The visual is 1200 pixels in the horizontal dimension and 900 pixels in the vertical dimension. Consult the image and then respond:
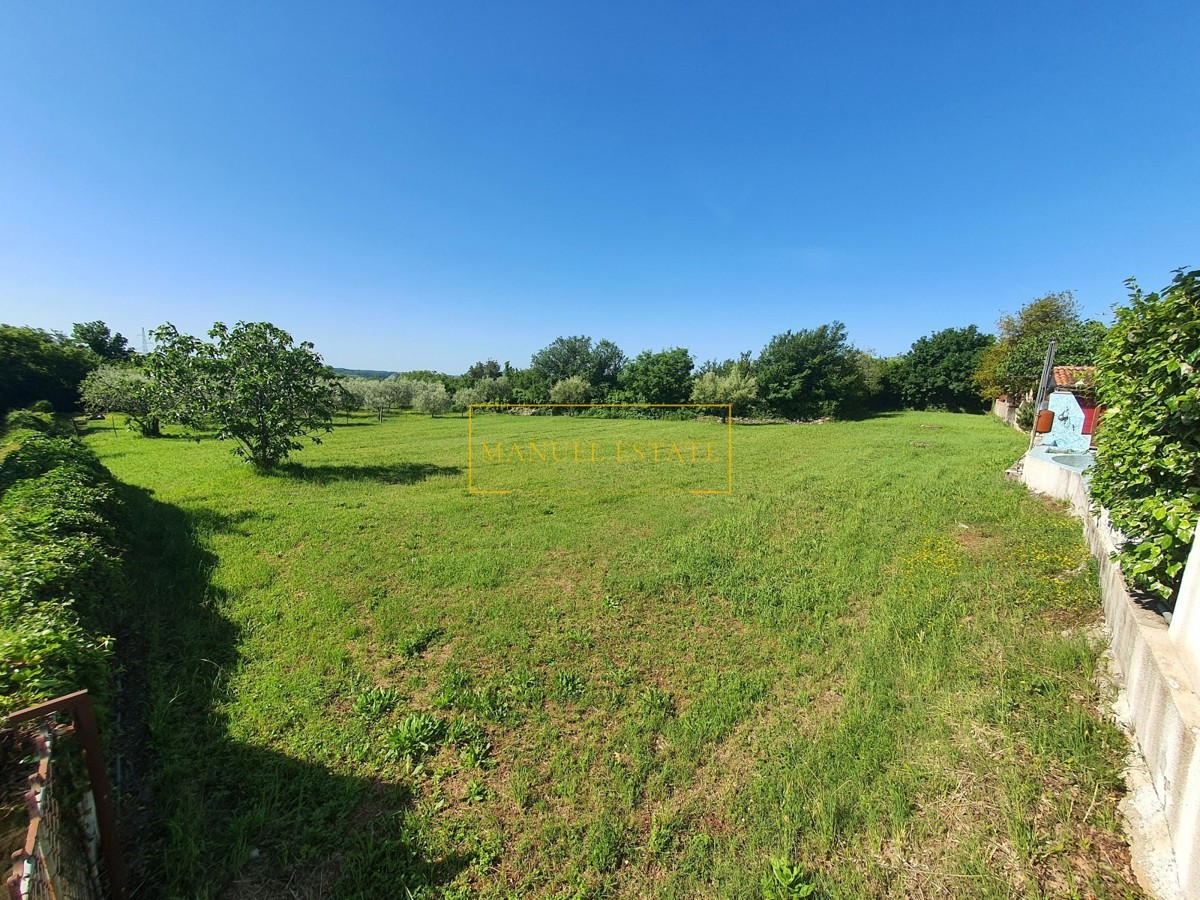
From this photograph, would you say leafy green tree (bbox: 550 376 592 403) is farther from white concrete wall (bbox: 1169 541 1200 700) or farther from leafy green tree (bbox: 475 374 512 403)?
white concrete wall (bbox: 1169 541 1200 700)

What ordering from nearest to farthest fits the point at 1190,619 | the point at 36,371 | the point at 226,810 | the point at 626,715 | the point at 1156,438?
the point at 1190,619
the point at 226,810
the point at 1156,438
the point at 626,715
the point at 36,371

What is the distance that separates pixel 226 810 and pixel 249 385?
9.18 metres

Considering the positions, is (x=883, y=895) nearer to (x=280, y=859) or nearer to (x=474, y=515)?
(x=280, y=859)

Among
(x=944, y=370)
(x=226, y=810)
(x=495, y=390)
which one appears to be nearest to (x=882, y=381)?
(x=944, y=370)

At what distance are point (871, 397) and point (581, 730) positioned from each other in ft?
127

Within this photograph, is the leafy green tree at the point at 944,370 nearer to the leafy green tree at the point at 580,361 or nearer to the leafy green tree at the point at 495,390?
the leafy green tree at the point at 580,361

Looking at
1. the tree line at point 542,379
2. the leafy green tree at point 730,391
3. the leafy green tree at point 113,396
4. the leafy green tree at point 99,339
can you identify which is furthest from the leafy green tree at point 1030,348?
the leafy green tree at point 99,339

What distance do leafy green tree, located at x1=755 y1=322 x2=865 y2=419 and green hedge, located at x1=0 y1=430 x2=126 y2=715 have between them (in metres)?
29.8

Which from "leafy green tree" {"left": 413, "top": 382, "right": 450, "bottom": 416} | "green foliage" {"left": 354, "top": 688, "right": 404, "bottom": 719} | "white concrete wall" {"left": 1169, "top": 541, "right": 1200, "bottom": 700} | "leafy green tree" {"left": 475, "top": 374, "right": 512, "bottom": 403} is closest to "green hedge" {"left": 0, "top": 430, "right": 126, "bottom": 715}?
"green foliage" {"left": 354, "top": 688, "right": 404, "bottom": 719}

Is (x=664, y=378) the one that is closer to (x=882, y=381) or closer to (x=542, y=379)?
(x=542, y=379)

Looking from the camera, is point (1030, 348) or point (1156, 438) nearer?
point (1156, 438)

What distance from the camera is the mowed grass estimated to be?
6.50 feet

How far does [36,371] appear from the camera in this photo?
1078 inches

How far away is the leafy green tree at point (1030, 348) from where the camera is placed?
54.3 ft
